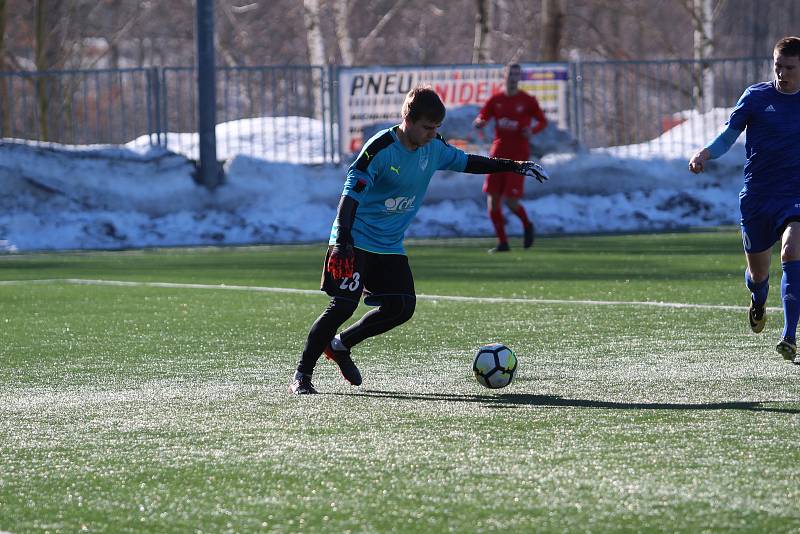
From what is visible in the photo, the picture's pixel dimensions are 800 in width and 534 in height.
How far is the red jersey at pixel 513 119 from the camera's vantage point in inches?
717

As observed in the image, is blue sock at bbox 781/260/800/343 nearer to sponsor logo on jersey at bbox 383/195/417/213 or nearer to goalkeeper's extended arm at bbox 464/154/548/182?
goalkeeper's extended arm at bbox 464/154/548/182

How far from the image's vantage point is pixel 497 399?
7.38 metres

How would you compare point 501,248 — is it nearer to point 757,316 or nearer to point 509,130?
point 509,130

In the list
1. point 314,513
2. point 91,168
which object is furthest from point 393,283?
point 91,168

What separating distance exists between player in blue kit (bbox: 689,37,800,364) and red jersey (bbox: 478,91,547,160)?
9309 mm

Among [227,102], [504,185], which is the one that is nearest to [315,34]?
[227,102]

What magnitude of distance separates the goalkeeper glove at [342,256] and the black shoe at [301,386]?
1.91 feet

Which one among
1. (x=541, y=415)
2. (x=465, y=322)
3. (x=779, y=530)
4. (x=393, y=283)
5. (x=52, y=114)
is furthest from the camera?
(x=52, y=114)

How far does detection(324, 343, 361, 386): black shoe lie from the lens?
Result: 788 centimetres

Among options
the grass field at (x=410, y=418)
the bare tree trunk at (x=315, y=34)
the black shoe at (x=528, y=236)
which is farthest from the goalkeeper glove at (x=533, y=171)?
the bare tree trunk at (x=315, y=34)

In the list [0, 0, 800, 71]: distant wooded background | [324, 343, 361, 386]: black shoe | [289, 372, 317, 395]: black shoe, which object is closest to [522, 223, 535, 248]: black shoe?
[324, 343, 361, 386]: black shoe

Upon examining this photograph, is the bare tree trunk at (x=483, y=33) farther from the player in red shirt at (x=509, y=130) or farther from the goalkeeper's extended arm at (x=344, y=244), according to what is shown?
the goalkeeper's extended arm at (x=344, y=244)

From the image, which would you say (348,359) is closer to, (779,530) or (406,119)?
(406,119)

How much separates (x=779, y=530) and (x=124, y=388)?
429 centimetres
